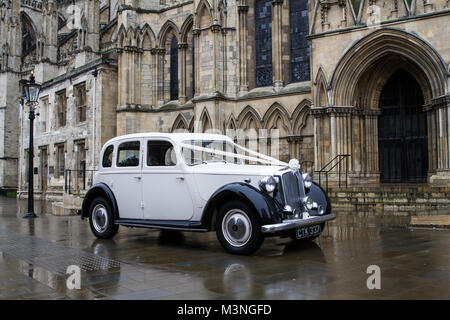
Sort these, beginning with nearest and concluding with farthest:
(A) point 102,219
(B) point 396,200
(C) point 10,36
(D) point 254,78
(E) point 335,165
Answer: (A) point 102,219 < (B) point 396,200 < (E) point 335,165 < (D) point 254,78 < (C) point 10,36

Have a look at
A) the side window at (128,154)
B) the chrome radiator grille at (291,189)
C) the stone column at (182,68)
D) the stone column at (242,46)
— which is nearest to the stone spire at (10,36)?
the stone column at (182,68)

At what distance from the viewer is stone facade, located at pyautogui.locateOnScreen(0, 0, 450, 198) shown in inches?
576

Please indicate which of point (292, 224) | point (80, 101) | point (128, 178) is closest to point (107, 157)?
point (128, 178)

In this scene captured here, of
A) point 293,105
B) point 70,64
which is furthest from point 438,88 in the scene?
point 70,64

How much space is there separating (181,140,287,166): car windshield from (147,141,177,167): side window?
235 mm

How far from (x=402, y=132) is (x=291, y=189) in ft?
36.9

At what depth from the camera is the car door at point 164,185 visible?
7.05 meters

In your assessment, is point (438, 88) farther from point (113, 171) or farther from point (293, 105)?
point (113, 171)

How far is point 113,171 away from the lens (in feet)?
26.6

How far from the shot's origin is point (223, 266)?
5477mm

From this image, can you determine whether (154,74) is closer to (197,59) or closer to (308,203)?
(197,59)

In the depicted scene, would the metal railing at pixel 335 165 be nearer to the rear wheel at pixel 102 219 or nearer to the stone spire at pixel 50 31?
the rear wheel at pixel 102 219
